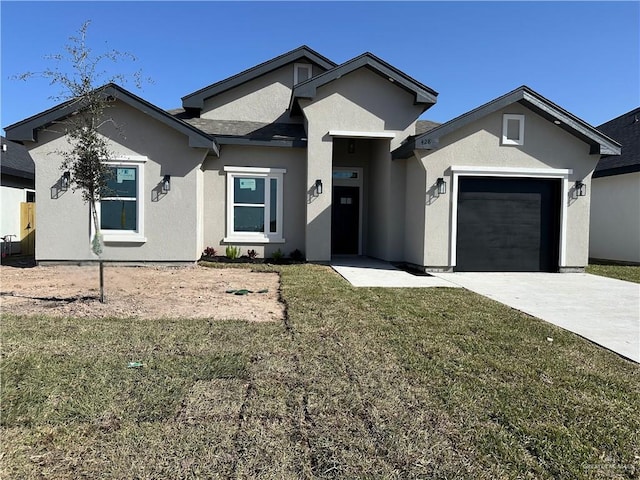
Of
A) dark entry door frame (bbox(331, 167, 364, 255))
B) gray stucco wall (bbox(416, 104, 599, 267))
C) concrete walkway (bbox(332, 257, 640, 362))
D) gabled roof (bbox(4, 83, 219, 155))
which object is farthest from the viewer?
dark entry door frame (bbox(331, 167, 364, 255))

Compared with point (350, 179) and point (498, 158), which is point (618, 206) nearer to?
point (498, 158)

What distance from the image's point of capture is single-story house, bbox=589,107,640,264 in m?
15.0

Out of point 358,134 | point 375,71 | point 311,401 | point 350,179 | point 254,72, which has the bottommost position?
point 311,401

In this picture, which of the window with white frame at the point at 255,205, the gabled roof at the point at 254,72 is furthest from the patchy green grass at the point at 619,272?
the gabled roof at the point at 254,72

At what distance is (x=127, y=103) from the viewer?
1060 cm

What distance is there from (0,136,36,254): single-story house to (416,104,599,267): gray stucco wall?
13680mm

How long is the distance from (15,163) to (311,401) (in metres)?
18.1

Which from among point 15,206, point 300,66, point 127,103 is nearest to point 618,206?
point 300,66

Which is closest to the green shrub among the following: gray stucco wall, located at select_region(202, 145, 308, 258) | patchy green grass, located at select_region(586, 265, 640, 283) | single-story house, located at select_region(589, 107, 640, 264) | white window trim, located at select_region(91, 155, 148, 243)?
gray stucco wall, located at select_region(202, 145, 308, 258)

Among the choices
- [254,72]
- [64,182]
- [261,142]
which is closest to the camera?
[64,182]

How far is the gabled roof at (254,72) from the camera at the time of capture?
14117 millimetres

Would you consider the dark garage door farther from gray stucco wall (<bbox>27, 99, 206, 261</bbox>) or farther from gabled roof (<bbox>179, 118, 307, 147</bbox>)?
gray stucco wall (<bbox>27, 99, 206, 261</bbox>)

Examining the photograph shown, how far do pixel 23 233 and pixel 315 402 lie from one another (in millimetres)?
15356

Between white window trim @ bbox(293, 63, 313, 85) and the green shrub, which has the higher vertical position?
white window trim @ bbox(293, 63, 313, 85)
